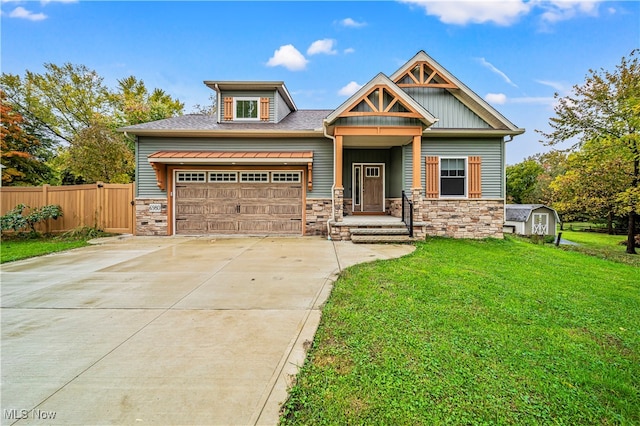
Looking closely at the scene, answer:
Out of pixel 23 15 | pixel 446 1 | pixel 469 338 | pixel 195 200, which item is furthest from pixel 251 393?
pixel 23 15

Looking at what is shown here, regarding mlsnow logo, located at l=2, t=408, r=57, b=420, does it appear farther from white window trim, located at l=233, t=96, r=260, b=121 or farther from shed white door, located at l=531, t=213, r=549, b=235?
shed white door, located at l=531, t=213, r=549, b=235

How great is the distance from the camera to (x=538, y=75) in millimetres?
15922

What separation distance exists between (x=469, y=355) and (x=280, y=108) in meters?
11.4

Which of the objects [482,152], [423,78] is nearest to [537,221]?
[482,152]

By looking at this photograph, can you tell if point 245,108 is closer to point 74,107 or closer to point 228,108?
point 228,108

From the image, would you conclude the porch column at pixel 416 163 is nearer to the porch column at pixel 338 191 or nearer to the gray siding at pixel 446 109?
the gray siding at pixel 446 109

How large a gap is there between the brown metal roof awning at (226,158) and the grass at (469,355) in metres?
5.75

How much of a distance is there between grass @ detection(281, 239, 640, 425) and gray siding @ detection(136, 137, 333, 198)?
6.37 m

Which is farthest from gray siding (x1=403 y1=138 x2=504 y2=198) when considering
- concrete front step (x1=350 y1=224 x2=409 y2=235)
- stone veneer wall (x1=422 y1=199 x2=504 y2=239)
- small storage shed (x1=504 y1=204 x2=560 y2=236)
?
small storage shed (x1=504 y1=204 x2=560 y2=236)

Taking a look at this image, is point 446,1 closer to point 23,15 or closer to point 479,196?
point 479,196

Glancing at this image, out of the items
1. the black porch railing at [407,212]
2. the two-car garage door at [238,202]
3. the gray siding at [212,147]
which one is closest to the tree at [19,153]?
the gray siding at [212,147]

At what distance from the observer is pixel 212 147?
1044 centimetres

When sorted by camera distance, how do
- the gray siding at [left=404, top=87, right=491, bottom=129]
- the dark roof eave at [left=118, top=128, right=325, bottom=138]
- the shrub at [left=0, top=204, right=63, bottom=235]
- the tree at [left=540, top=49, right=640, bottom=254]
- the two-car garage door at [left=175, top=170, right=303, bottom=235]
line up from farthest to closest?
the tree at [left=540, top=49, right=640, bottom=254] → the gray siding at [left=404, top=87, right=491, bottom=129] → the two-car garage door at [left=175, top=170, right=303, bottom=235] → the dark roof eave at [left=118, top=128, right=325, bottom=138] → the shrub at [left=0, top=204, right=63, bottom=235]

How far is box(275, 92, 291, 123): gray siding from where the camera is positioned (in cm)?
1147
